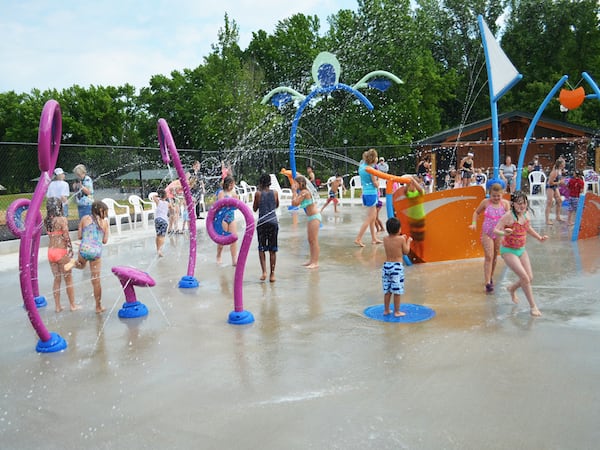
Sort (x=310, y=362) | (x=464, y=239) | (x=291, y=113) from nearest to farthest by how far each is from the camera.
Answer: (x=310, y=362)
(x=464, y=239)
(x=291, y=113)

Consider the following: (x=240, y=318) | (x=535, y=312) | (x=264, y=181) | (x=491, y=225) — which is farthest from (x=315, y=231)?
(x=535, y=312)

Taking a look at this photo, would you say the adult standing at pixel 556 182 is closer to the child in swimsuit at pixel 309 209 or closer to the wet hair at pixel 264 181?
the child in swimsuit at pixel 309 209

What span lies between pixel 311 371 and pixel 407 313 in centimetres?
188

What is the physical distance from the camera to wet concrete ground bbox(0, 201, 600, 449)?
3.40m

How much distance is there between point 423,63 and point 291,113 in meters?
10.6

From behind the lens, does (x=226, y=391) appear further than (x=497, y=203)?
No

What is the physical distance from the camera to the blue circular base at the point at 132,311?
238 inches

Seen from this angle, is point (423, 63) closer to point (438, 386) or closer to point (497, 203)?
point (497, 203)

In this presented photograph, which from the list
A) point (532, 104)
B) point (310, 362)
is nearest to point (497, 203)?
point (310, 362)

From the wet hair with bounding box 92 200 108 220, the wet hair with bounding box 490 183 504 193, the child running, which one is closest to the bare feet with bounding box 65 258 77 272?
the wet hair with bounding box 92 200 108 220

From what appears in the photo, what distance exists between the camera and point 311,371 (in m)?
4.34

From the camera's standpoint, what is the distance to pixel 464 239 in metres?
8.74

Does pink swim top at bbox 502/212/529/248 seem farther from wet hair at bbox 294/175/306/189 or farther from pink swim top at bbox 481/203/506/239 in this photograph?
wet hair at bbox 294/175/306/189

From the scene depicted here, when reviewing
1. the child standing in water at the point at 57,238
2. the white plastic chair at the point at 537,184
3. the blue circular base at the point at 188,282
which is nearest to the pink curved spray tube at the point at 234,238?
the blue circular base at the point at 188,282
